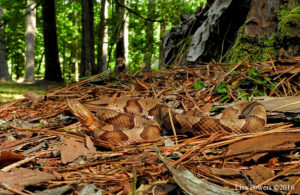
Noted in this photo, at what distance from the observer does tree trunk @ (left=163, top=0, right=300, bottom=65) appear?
3072mm

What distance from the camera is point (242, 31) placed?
141 inches

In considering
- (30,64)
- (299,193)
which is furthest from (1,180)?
(30,64)

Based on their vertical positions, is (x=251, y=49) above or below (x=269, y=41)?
below

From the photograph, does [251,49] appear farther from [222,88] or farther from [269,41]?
[222,88]

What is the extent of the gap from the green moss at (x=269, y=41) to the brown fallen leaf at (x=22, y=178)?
10.1ft

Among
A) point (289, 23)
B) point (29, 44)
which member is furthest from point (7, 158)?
point (29, 44)

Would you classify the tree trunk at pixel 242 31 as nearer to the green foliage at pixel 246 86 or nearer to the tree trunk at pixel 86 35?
the green foliage at pixel 246 86

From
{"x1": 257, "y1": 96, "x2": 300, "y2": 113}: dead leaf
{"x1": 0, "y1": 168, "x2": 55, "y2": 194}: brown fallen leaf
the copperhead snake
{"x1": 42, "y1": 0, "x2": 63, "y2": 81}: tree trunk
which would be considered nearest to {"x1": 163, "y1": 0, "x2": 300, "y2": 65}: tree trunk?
{"x1": 257, "y1": 96, "x2": 300, "y2": 113}: dead leaf

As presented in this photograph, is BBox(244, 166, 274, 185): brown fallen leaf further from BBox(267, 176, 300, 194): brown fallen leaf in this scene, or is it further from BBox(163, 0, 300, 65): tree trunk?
BBox(163, 0, 300, 65): tree trunk

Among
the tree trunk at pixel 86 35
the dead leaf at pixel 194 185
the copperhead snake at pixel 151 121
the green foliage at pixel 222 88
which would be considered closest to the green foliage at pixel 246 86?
the green foliage at pixel 222 88

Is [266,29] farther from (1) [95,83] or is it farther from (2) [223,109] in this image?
(1) [95,83]

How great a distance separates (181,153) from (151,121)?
34.1 inches

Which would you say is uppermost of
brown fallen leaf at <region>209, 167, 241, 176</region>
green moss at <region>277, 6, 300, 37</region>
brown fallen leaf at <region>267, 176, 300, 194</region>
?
green moss at <region>277, 6, 300, 37</region>

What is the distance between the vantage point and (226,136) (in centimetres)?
173
